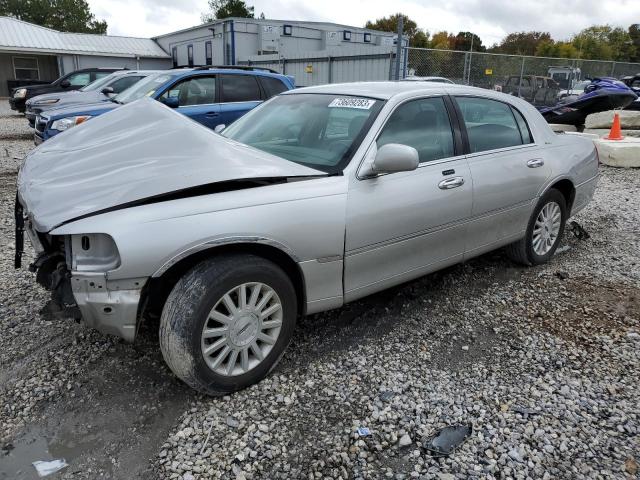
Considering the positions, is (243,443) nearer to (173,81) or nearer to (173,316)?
(173,316)

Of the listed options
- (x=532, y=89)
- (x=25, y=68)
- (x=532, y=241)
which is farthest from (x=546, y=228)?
(x=25, y=68)

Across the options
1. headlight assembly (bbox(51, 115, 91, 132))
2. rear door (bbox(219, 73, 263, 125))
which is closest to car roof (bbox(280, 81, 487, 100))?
rear door (bbox(219, 73, 263, 125))

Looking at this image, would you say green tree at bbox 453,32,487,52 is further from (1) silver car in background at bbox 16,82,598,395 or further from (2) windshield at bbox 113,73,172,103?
(1) silver car in background at bbox 16,82,598,395

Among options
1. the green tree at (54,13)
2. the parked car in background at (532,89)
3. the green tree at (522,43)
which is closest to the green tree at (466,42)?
the green tree at (522,43)

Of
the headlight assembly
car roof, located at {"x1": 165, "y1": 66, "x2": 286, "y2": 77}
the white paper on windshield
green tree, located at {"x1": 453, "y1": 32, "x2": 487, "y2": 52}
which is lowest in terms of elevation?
the headlight assembly

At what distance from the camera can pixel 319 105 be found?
373 centimetres

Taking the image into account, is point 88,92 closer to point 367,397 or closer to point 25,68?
point 367,397

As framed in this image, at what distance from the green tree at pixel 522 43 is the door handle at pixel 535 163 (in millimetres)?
80825

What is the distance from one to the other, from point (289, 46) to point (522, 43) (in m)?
67.6

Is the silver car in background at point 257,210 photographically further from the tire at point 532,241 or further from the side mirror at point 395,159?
the tire at point 532,241

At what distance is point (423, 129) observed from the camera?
3.66 m

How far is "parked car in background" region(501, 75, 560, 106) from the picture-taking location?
1673 cm

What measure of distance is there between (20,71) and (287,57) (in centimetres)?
2498

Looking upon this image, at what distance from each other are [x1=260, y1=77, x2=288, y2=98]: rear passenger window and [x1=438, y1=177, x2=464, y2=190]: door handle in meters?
5.99
